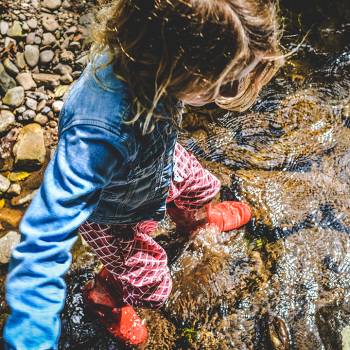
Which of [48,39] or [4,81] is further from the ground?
[48,39]

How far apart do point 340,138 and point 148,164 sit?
206 centimetres

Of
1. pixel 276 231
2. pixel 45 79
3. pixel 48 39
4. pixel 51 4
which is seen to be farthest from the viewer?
pixel 51 4

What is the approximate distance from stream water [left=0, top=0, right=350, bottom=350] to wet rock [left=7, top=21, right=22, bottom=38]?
2175 mm

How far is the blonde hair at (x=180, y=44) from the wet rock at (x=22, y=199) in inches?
78.7

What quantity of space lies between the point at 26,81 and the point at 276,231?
116 inches

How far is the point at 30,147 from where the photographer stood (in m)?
2.65

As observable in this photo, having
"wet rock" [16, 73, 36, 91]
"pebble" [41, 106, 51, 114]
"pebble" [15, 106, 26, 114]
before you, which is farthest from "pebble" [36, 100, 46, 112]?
"wet rock" [16, 73, 36, 91]

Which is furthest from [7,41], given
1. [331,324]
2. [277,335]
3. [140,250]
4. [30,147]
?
[331,324]

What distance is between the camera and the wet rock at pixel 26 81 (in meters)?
2.96

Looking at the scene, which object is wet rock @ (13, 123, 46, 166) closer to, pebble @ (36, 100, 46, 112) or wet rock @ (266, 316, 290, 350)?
pebble @ (36, 100, 46, 112)

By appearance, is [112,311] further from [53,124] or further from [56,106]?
[56,106]

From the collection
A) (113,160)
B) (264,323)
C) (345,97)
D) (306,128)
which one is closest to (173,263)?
(264,323)

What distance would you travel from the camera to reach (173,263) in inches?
83.4

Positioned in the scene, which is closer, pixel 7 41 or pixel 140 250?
pixel 140 250
